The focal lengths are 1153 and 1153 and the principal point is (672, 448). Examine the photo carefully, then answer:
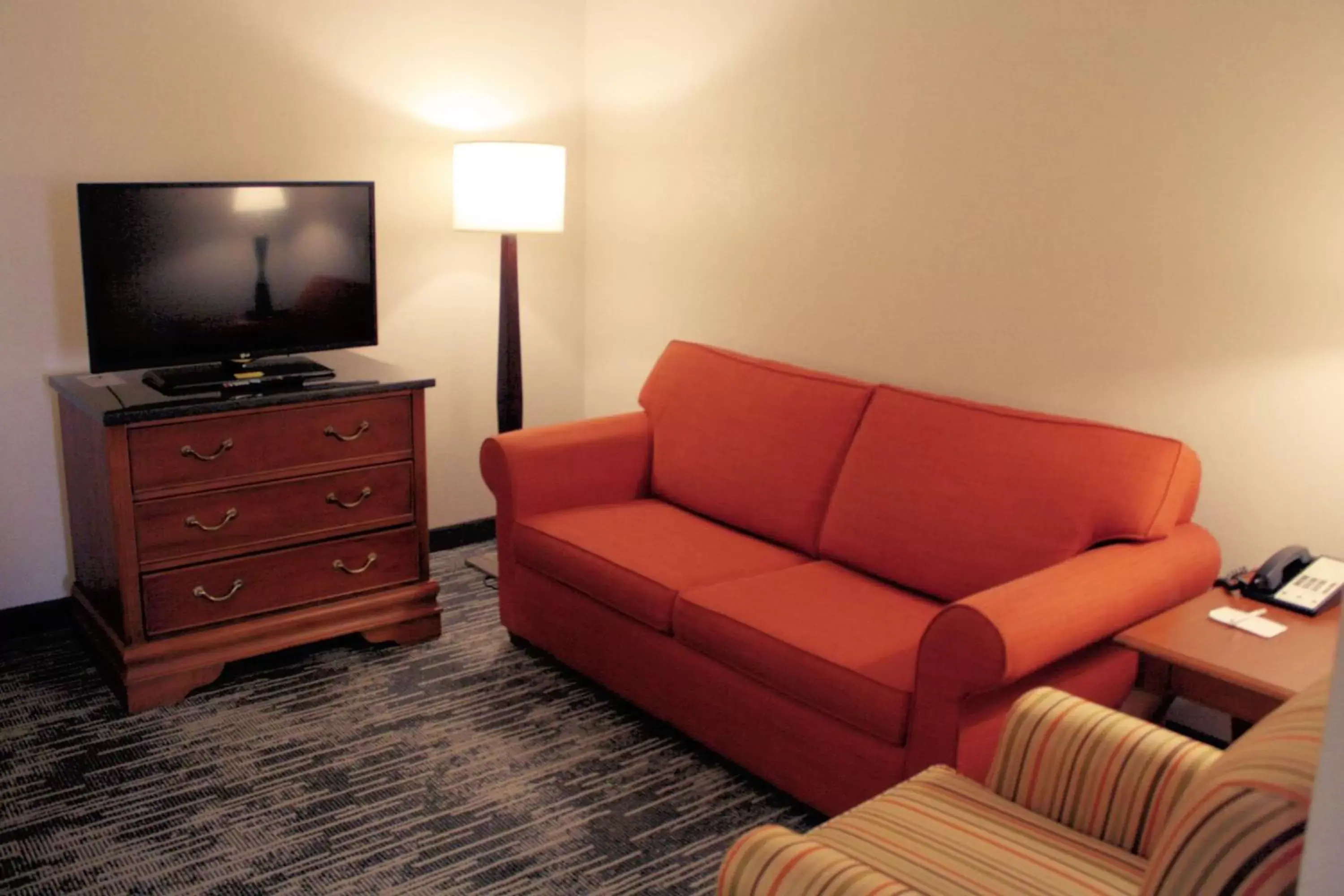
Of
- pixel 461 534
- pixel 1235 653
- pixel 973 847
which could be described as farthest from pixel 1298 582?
pixel 461 534

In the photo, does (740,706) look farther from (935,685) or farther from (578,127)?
(578,127)

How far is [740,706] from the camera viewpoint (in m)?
2.62

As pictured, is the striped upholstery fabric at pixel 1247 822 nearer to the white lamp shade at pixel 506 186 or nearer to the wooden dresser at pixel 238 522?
the wooden dresser at pixel 238 522

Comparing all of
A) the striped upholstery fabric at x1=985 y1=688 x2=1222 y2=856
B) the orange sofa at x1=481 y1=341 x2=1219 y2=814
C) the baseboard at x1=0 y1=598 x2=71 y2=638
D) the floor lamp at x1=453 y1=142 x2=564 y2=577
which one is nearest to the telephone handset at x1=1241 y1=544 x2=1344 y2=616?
the orange sofa at x1=481 y1=341 x2=1219 y2=814

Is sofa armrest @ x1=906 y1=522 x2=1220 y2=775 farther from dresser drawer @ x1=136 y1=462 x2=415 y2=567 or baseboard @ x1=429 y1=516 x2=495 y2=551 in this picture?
baseboard @ x1=429 y1=516 x2=495 y2=551

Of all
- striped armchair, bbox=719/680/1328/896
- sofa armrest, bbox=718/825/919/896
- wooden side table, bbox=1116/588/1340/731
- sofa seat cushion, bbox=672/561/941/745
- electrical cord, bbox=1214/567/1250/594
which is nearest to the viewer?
striped armchair, bbox=719/680/1328/896

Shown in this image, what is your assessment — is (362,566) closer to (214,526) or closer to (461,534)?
(214,526)

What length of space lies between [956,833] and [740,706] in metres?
0.91

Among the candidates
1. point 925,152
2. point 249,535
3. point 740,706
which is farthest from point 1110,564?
point 249,535

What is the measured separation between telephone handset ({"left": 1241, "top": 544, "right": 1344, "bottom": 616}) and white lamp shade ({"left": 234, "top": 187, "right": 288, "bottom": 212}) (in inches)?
102

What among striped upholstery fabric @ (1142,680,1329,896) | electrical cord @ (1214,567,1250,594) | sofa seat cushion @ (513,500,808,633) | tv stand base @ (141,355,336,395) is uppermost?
tv stand base @ (141,355,336,395)

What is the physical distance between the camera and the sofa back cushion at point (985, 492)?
2.50m

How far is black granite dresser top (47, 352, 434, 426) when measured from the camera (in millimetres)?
2822

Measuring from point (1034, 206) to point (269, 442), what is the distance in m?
2.08
